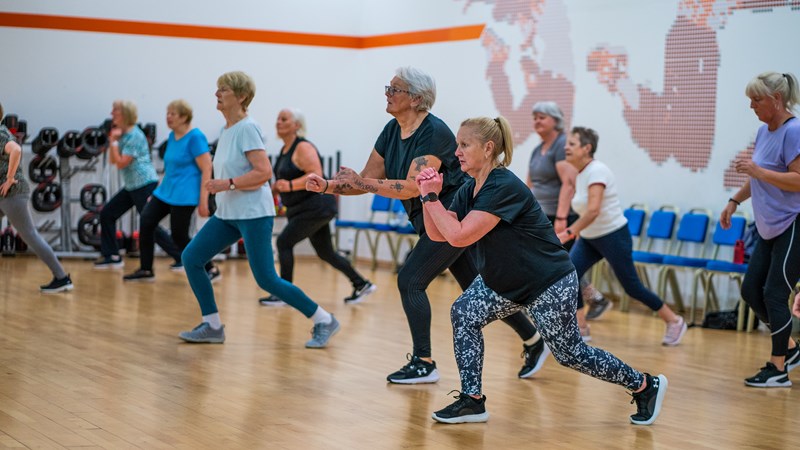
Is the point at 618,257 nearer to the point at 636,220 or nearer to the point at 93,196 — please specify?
the point at 636,220

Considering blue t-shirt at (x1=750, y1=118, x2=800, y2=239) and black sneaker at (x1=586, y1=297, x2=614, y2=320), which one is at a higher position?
blue t-shirt at (x1=750, y1=118, x2=800, y2=239)

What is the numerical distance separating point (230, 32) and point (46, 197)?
2.96 m

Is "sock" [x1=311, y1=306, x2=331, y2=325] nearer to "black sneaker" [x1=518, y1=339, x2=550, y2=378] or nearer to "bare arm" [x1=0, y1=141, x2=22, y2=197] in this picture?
"black sneaker" [x1=518, y1=339, x2=550, y2=378]

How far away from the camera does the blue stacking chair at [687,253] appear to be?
842 centimetres

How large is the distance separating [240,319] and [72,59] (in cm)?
546

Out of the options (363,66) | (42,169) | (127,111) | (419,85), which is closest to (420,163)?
(419,85)

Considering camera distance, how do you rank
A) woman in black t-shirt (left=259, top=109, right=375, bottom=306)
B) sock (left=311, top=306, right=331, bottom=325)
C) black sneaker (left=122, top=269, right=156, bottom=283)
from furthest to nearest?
1. black sneaker (left=122, top=269, right=156, bottom=283)
2. woman in black t-shirt (left=259, top=109, right=375, bottom=306)
3. sock (left=311, top=306, right=331, bottom=325)

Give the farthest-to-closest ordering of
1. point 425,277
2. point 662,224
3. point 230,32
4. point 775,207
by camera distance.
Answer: point 230,32
point 662,224
point 775,207
point 425,277

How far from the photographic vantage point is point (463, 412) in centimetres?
453

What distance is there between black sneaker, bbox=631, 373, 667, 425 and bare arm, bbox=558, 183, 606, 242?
7.21 feet

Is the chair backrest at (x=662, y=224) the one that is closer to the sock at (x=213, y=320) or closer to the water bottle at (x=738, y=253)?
the water bottle at (x=738, y=253)

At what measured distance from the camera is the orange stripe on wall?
37.5 feet

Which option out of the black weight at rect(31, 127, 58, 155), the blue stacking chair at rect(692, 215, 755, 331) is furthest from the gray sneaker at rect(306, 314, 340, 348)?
the black weight at rect(31, 127, 58, 155)

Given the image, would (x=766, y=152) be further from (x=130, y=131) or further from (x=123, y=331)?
(x=130, y=131)
